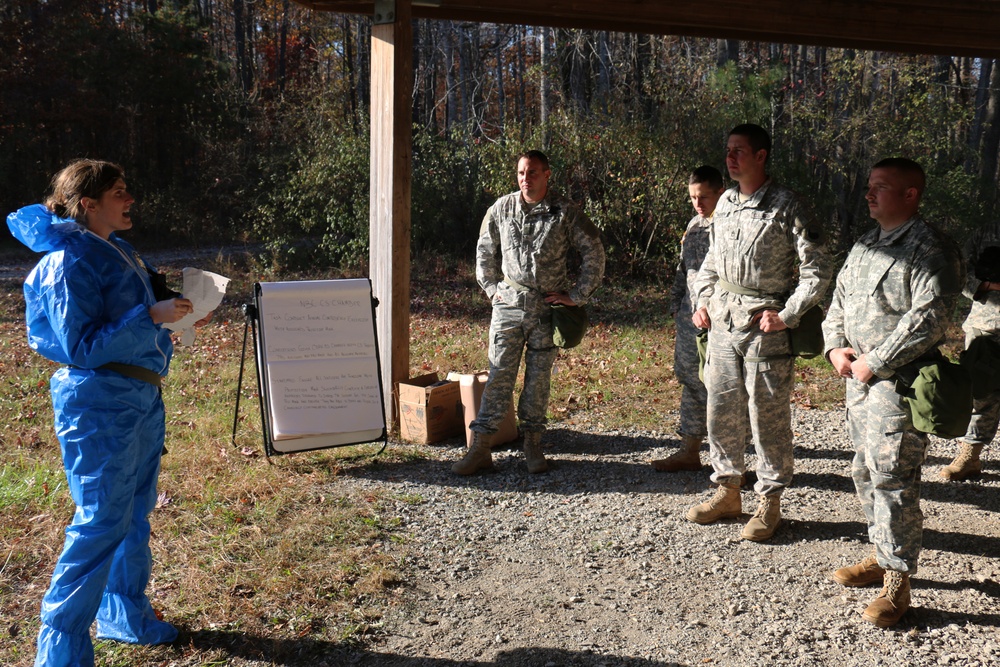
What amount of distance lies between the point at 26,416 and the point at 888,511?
261 inches

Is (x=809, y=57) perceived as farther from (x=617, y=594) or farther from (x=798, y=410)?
A: (x=617, y=594)

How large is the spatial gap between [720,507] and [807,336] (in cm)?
118

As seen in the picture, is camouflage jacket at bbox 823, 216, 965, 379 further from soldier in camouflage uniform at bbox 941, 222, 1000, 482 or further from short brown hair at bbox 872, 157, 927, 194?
soldier in camouflage uniform at bbox 941, 222, 1000, 482

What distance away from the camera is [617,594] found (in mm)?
4227

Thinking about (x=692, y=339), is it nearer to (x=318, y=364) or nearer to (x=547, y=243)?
(x=547, y=243)

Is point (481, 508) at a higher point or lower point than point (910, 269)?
lower

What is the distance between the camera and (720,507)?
16.6ft

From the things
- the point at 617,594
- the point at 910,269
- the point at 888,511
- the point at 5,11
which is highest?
the point at 5,11

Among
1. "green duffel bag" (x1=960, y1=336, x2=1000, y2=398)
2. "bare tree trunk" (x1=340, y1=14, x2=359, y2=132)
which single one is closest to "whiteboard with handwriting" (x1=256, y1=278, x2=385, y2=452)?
"green duffel bag" (x1=960, y1=336, x2=1000, y2=398)

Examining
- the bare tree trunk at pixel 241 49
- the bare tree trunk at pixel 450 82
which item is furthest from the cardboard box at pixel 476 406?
the bare tree trunk at pixel 241 49

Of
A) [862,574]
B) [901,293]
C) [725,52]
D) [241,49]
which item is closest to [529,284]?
[901,293]

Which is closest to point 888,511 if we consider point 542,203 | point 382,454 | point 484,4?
point 542,203

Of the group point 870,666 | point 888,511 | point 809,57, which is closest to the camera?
point 870,666

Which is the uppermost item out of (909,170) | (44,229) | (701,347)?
(909,170)
